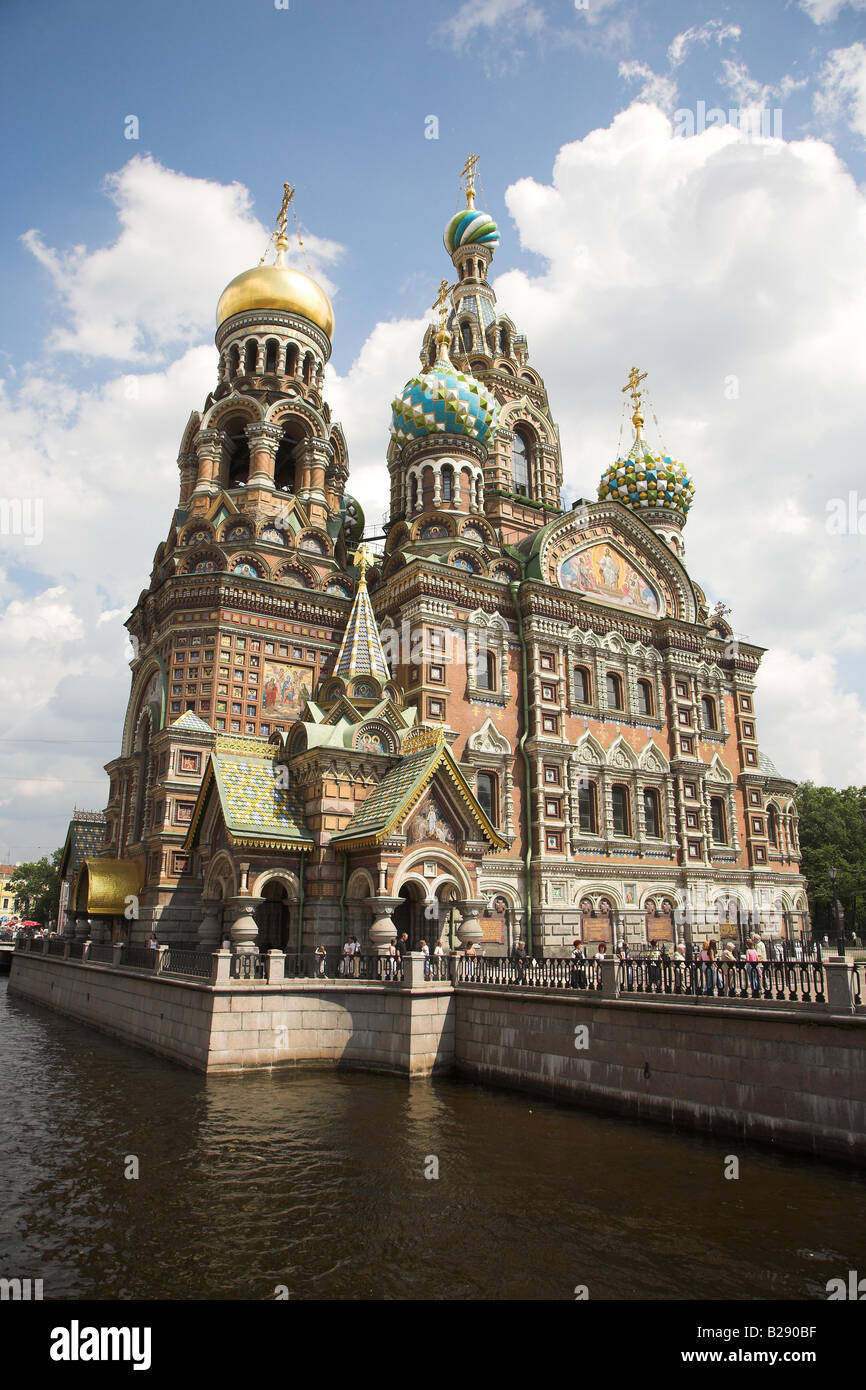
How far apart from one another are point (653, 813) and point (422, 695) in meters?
9.87

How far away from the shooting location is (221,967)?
1547 cm

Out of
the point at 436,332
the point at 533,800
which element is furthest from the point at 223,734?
the point at 436,332

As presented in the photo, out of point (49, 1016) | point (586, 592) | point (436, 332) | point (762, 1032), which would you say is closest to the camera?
point (762, 1032)

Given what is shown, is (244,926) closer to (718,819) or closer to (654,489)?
(718,819)

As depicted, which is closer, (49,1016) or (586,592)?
(49,1016)

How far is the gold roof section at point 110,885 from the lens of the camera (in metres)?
24.6

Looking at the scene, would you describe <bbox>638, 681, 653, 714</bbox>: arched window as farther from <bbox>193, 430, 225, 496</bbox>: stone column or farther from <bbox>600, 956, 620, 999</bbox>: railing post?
<bbox>600, 956, 620, 999</bbox>: railing post

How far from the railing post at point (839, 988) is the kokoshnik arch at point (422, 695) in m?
9.07

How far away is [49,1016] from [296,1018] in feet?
38.9

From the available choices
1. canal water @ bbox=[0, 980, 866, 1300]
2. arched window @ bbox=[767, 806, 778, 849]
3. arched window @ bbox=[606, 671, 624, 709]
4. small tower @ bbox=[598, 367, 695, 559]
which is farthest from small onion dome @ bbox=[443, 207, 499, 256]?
canal water @ bbox=[0, 980, 866, 1300]

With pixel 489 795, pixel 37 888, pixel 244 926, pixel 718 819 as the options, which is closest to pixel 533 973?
pixel 244 926

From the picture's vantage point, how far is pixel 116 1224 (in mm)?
8406

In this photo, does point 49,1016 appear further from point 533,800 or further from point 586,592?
point 586,592
